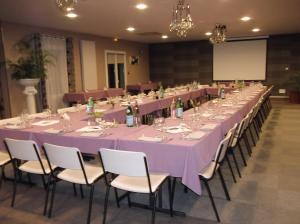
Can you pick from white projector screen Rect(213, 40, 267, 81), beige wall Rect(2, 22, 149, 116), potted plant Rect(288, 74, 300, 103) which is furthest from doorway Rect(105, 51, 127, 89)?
potted plant Rect(288, 74, 300, 103)

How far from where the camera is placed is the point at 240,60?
12891 millimetres

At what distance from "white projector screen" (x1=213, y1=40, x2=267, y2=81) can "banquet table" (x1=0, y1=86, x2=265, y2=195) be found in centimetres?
960

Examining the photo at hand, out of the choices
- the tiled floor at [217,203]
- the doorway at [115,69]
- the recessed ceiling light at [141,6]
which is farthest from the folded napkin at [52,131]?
the doorway at [115,69]

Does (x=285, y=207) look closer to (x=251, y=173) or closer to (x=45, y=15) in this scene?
(x=251, y=173)

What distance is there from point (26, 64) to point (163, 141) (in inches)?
232

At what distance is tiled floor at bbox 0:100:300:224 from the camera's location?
2629 millimetres

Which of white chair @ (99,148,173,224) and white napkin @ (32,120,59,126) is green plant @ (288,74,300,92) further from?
white chair @ (99,148,173,224)

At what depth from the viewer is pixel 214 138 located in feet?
9.93

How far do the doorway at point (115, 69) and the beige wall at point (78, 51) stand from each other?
0.69ft

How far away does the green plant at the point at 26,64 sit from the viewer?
23.7ft

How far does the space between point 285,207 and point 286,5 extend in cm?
479

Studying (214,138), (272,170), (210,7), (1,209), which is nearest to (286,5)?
(210,7)

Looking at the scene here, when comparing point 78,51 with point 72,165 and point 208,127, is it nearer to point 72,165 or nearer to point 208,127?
point 208,127

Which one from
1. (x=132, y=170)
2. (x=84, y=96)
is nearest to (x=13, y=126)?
(x=132, y=170)
